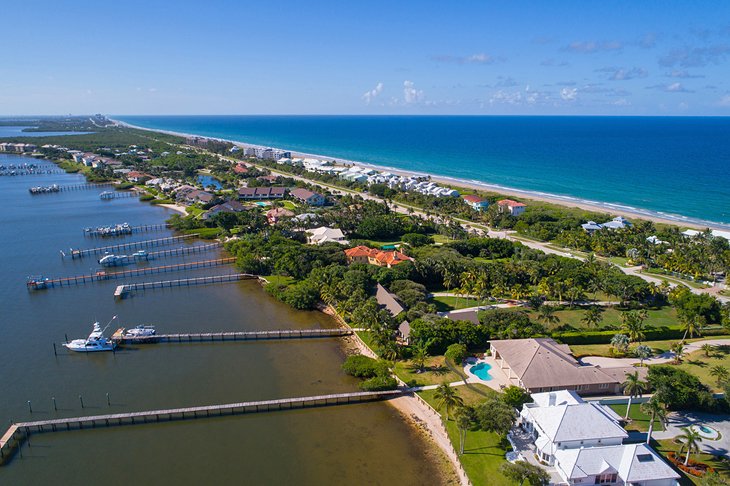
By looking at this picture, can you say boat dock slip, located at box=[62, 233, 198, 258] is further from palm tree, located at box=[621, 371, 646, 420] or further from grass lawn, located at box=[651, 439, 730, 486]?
grass lawn, located at box=[651, 439, 730, 486]

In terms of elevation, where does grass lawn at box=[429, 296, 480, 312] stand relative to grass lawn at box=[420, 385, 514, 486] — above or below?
above

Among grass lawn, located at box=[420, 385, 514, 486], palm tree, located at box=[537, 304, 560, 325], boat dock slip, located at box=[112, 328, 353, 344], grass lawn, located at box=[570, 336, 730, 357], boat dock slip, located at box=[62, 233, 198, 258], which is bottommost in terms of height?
boat dock slip, located at box=[112, 328, 353, 344]

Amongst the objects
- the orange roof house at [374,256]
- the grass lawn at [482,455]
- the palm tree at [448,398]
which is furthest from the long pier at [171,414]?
the orange roof house at [374,256]

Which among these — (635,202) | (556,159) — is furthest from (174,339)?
(556,159)

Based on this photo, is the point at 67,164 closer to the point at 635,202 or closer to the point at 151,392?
the point at 151,392

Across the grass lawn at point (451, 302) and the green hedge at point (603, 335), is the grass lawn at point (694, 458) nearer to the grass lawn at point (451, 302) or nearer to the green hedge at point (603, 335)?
the green hedge at point (603, 335)

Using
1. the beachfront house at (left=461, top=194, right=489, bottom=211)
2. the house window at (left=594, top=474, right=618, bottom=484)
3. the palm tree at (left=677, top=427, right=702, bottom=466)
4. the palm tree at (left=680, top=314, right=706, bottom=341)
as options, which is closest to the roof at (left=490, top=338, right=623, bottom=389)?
the palm tree at (left=677, top=427, right=702, bottom=466)
